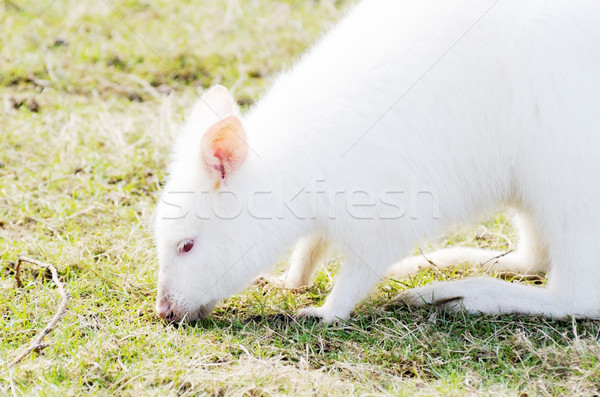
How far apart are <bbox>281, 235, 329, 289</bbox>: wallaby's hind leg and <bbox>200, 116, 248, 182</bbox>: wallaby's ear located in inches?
24.9

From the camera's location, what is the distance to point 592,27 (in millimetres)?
3439

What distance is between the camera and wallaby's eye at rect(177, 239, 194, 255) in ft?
11.5

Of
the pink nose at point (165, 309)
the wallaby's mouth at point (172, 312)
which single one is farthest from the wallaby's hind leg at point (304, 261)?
the pink nose at point (165, 309)

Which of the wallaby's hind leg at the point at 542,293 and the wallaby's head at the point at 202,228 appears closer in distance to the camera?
the wallaby's head at the point at 202,228

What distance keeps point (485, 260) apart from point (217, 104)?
1.57 meters

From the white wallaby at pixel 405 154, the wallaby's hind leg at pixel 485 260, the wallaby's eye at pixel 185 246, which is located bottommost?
the wallaby's hind leg at pixel 485 260

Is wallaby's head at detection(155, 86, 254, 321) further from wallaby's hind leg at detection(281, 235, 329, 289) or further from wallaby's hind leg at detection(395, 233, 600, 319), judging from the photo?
wallaby's hind leg at detection(395, 233, 600, 319)

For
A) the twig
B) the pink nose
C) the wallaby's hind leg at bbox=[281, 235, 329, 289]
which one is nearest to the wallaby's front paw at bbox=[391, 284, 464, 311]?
the wallaby's hind leg at bbox=[281, 235, 329, 289]

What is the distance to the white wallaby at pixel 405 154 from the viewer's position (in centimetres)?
341

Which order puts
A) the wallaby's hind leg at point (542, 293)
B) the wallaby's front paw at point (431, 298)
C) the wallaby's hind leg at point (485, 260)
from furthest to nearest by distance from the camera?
1. the wallaby's hind leg at point (485, 260)
2. the wallaby's front paw at point (431, 298)
3. the wallaby's hind leg at point (542, 293)

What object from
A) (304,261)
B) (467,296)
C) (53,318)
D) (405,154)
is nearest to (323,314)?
(304,261)

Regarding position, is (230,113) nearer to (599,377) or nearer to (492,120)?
(492,120)

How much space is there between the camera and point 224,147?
11.0ft

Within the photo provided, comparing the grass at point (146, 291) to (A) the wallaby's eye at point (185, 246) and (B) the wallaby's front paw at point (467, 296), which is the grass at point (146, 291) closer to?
(B) the wallaby's front paw at point (467, 296)
